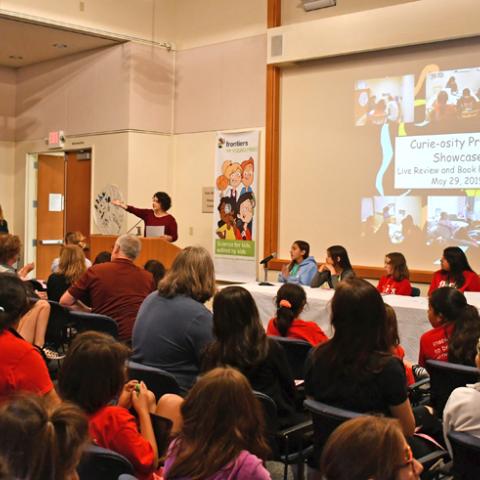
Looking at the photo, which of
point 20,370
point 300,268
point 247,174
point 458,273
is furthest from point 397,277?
point 20,370

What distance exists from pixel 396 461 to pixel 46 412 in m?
0.80

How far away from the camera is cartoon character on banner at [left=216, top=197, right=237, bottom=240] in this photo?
8.62 metres

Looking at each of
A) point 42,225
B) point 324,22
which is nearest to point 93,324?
point 324,22

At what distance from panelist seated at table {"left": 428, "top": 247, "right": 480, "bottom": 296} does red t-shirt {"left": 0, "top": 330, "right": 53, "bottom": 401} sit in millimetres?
4141

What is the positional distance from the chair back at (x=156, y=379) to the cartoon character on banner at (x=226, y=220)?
5.89m

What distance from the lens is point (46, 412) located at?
1447 mm

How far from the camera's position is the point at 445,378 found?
291 centimetres

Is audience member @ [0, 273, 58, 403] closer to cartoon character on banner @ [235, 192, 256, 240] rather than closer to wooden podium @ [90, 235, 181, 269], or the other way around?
wooden podium @ [90, 235, 181, 269]

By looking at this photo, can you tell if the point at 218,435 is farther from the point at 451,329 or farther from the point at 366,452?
the point at 451,329

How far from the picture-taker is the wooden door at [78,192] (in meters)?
9.93

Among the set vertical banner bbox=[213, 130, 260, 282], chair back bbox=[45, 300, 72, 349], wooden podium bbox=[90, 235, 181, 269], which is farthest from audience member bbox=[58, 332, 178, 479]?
vertical banner bbox=[213, 130, 260, 282]

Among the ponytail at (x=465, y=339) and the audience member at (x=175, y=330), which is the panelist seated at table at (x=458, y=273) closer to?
the ponytail at (x=465, y=339)

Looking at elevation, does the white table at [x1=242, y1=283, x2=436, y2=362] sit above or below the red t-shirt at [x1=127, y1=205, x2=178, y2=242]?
below

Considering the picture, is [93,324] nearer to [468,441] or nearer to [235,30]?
[468,441]
